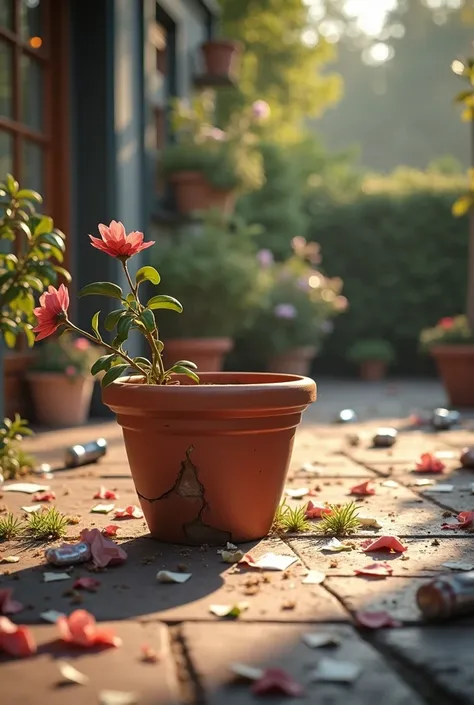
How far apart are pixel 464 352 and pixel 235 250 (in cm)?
195

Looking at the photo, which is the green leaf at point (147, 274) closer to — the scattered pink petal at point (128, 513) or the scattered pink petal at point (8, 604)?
the scattered pink petal at point (128, 513)

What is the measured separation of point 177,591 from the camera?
6.66 ft

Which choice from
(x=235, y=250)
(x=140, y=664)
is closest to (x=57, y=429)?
(x=235, y=250)

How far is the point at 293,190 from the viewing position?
10367 mm

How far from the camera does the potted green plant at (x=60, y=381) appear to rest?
529 centimetres

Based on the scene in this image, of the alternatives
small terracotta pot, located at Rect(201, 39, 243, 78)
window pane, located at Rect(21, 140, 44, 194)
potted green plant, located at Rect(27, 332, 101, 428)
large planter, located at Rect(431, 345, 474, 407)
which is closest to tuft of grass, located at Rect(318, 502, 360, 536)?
potted green plant, located at Rect(27, 332, 101, 428)

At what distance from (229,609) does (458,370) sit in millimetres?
5039

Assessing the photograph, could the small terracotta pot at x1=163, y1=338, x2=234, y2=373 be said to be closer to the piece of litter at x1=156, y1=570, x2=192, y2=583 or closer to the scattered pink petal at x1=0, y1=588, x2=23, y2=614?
the piece of litter at x1=156, y1=570, x2=192, y2=583

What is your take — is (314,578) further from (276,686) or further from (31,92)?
(31,92)

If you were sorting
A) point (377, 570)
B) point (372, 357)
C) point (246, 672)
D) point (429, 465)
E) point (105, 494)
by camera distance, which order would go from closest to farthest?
point (246, 672)
point (377, 570)
point (105, 494)
point (429, 465)
point (372, 357)

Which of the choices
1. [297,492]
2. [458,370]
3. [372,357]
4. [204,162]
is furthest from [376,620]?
[372,357]

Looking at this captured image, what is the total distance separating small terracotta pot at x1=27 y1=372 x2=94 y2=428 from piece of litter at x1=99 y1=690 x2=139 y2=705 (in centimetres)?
387

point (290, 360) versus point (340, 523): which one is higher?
point (340, 523)

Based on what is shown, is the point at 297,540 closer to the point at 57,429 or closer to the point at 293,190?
the point at 57,429
